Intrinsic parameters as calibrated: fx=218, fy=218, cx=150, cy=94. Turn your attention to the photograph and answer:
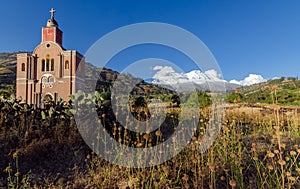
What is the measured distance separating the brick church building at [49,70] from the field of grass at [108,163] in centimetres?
1827

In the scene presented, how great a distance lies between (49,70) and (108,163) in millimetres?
22688

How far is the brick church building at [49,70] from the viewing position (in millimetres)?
21297

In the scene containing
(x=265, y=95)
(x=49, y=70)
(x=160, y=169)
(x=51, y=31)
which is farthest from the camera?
(x=51, y=31)

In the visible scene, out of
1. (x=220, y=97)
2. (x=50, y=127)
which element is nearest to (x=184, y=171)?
(x=50, y=127)

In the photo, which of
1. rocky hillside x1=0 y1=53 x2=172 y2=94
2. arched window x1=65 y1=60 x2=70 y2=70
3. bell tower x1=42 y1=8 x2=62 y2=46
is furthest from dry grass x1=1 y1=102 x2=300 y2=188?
bell tower x1=42 y1=8 x2=62 y2=46

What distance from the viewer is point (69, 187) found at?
1916 millimetres

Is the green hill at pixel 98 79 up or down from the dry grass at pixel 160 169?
up

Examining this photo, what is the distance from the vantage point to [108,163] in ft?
7.84

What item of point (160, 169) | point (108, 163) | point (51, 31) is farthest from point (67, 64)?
point (160, 169)

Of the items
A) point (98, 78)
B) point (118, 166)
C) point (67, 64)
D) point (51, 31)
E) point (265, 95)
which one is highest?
point (51, 31)

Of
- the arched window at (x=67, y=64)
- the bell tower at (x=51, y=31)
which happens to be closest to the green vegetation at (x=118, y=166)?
the arched window at (x=67, y=64)

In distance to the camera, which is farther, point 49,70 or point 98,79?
point 49,70

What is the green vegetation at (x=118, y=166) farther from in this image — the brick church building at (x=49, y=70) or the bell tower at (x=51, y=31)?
the bell tower at (x=51, y=31)

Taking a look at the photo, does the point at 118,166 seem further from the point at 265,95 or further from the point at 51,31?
the point at 51,31
